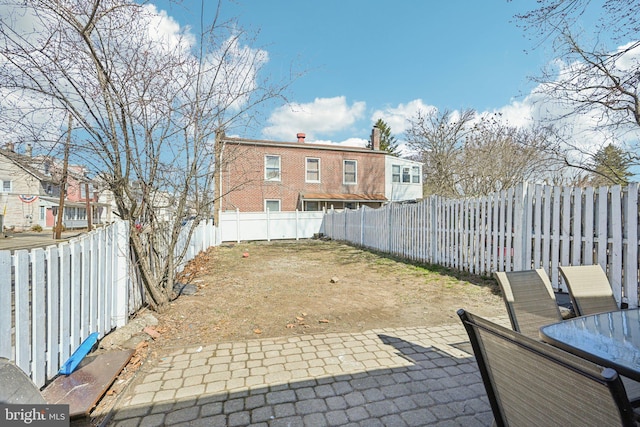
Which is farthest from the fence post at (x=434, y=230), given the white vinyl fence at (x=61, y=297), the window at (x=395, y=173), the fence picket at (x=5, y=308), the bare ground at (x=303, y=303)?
the window at (x=395, y=173)

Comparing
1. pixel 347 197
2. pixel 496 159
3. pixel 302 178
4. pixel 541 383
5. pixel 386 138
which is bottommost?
pixel 541 383

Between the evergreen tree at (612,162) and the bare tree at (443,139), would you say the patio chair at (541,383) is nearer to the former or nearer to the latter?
the evergreen tree at (612,162)

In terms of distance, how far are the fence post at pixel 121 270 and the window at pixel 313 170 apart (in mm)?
16195

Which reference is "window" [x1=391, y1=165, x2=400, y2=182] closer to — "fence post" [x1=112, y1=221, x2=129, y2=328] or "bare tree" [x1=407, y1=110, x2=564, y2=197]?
"bare tree" [x1=407, y1=110, x2=564, y2=197]

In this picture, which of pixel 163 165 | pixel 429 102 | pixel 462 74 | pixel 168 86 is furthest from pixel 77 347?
pixel 429 102

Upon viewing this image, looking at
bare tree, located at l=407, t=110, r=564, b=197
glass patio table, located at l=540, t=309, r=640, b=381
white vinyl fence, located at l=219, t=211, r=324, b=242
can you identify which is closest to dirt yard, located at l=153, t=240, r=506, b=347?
glass patio table, located at l=540, t=309, r=640, b=381

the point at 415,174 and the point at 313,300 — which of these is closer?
the point at 313,300

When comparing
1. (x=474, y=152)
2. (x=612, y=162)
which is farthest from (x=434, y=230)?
(x=474, y=152)

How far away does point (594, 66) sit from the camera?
570 cm

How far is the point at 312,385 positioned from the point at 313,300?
253 centimetres

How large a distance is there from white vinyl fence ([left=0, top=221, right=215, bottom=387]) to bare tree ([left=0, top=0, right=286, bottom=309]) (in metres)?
0.40

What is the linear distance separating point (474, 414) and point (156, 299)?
13.1 feet

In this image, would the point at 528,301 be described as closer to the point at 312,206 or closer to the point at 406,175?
the point at 312,206

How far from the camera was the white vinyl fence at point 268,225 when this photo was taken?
1550 centimetres
